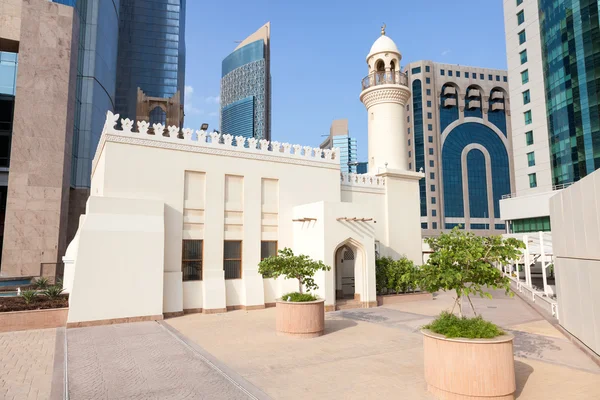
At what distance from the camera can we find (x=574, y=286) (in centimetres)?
1077

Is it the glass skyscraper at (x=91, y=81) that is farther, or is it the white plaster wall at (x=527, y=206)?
the glass skyscraper at (x=91, y=81)

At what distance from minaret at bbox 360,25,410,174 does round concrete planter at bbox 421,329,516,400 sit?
1889 centimetres

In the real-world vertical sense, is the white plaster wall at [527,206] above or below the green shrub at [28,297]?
above

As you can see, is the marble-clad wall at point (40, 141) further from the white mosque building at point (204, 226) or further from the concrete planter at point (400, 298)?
the concrete planter at point (400, 298)

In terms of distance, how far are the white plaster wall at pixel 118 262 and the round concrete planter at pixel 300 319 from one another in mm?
5866

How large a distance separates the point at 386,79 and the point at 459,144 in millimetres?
68064

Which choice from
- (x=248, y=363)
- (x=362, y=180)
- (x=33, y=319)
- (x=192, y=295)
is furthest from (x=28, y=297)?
(x=362, y=180)

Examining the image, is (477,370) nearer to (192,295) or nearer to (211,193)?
(192,295)

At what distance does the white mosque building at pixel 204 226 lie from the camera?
15.0m

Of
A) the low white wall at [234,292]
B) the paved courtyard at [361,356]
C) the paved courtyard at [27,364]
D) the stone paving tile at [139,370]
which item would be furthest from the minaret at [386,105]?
the paved courtyard at [27,364]

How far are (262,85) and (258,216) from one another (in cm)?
11678

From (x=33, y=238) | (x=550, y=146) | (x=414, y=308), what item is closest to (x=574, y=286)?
(x=414, y=308)

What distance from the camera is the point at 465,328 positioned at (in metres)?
7.45

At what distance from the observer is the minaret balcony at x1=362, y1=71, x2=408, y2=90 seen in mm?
25806
